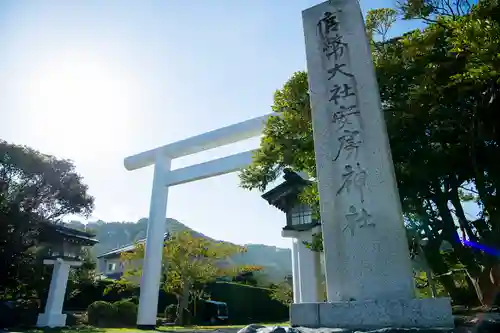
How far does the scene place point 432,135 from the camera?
428 centimetres

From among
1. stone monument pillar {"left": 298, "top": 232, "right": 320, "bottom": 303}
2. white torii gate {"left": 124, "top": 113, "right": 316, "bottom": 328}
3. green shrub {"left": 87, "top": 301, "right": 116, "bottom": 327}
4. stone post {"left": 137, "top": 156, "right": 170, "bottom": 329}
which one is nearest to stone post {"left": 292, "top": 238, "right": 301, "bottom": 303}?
stone monument pillar {"left": 298, "top": 232, "right": 320, "bottom": 303}

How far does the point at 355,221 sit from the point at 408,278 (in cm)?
59

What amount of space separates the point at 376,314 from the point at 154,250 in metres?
7.83

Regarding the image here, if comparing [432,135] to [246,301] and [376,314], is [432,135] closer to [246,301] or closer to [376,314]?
[376,314]

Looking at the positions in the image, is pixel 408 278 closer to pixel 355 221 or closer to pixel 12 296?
pixel 355 221

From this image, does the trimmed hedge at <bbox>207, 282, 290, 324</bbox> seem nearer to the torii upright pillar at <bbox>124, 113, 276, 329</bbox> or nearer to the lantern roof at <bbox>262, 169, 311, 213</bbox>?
the torii upright pillar at <bbox>124, 113, 276, 329</bbox>

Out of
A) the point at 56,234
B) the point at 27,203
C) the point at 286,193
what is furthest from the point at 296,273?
the point at 27,203

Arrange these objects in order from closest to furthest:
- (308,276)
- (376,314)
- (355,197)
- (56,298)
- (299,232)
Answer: (376,314) < (355,197) < (308,276) < (299,232) < (56,298)

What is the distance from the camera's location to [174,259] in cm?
1177

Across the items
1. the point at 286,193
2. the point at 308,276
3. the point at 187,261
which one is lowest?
the point at 308,276

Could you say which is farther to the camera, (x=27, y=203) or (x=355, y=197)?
(x=27, y=203)

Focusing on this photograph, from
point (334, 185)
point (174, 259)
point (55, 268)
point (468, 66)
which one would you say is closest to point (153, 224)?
point (174, 259)

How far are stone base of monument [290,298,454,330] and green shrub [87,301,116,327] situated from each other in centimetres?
1200

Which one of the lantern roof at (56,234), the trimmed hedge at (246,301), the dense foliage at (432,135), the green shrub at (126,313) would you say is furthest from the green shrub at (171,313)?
the dense foliage at (432,135)
